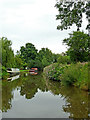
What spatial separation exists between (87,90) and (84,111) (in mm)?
4388

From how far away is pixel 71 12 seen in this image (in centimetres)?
588

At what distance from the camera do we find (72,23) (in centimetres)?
596

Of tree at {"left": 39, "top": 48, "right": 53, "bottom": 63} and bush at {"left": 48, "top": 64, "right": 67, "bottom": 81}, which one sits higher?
tree at {"left": 39, "top": 48, "right": 53, "bottom": 63}

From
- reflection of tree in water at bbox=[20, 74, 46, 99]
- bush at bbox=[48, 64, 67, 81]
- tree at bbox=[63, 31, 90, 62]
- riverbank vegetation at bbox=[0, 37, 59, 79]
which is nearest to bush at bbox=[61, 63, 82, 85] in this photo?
reflection of tree in water at bbox=[20, 74, 46, 99]

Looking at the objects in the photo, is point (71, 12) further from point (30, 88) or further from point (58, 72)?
point (58, 72)

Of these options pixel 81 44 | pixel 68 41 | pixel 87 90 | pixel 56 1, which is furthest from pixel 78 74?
pixel 68 41

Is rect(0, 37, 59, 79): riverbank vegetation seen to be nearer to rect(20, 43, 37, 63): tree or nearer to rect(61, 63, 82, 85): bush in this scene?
rect(20, 43, 37, 63): tree

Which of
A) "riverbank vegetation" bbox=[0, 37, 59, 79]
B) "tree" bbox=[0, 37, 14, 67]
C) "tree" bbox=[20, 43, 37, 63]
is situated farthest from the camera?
"tree" bbox=[20, 43, 37, 63]

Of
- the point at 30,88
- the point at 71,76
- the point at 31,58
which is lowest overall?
the point at 30,88

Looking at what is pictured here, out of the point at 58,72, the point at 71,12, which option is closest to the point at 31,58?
the point at 58,72

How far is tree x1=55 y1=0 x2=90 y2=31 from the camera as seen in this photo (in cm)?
565

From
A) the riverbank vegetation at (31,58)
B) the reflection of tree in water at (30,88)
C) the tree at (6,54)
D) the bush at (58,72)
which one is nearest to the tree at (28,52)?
the riverbank vegetation at (31,58)

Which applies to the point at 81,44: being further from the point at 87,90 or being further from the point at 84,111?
the point at 84,111

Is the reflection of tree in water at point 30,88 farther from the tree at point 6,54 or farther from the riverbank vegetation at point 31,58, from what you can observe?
the riverbank vegetation at point 31,58
